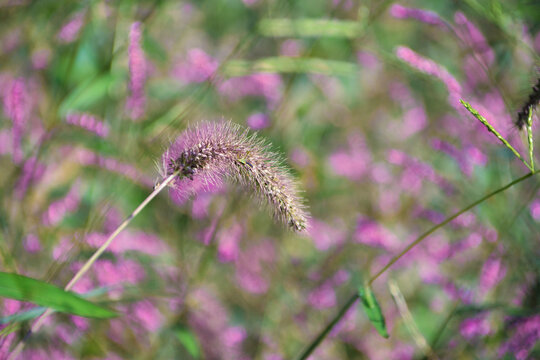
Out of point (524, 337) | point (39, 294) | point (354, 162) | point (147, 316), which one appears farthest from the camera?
point (354, 162)

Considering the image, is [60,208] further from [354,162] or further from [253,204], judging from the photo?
[354,162]

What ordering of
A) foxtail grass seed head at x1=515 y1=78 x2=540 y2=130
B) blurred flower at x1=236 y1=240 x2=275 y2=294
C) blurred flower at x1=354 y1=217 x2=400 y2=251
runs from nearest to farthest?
foxtail grass seed head at x1=515 y1=78 x2=540 y2=130
blurred flower at x1=354 y1=217 x2=400 y2=251
blurred flower at x1=236 y1=240 x2=275 y2=294

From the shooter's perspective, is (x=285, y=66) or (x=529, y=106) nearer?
(x=529, y=106)

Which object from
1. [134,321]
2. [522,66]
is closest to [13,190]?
[134,321]

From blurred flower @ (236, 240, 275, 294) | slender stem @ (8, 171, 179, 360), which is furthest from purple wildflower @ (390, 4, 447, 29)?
blurred flower @ (236, 240, 275, 294)

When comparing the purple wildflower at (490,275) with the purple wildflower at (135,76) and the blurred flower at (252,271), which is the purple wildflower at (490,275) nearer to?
the blurred flower at (252,271)

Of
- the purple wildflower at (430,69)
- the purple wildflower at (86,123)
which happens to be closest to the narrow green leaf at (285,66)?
the purple wildflower at (430,69)

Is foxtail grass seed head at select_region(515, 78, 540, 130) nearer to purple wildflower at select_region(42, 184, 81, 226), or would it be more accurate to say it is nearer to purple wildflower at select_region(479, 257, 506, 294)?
purple wildflower at select_region(479, 257, 506, 294)

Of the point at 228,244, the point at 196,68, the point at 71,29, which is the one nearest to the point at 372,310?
the point at 228,244
